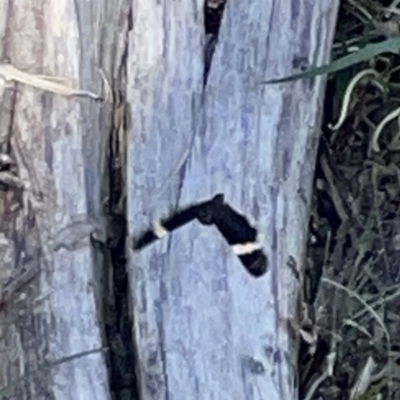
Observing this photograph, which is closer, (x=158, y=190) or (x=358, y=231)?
(x=158, y=190)

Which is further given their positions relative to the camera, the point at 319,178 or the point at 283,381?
the point at 319,178

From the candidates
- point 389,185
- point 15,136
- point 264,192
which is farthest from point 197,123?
point 389,185

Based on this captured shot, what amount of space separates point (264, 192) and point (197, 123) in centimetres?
13

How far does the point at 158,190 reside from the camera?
1.54 metres

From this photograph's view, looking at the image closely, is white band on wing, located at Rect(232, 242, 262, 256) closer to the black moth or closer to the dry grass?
the black moth

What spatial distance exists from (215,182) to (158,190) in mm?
76

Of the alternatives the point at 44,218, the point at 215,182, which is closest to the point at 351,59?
the point at 215,182

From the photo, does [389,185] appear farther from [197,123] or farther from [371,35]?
[197,123]

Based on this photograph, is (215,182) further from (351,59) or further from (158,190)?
(351,59)

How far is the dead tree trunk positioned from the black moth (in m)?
0.01

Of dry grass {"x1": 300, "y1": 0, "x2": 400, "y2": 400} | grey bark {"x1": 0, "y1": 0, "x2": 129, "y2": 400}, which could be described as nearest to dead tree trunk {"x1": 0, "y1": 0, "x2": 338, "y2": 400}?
grey bark {"x1": 0, "y1": 0, "x2": 129, "y2": 400}

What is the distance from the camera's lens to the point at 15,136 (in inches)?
60.6

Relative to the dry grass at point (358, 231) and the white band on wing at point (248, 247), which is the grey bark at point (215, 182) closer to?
the white band on wing at point (248, 247)

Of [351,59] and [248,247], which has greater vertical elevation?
[351,59]
